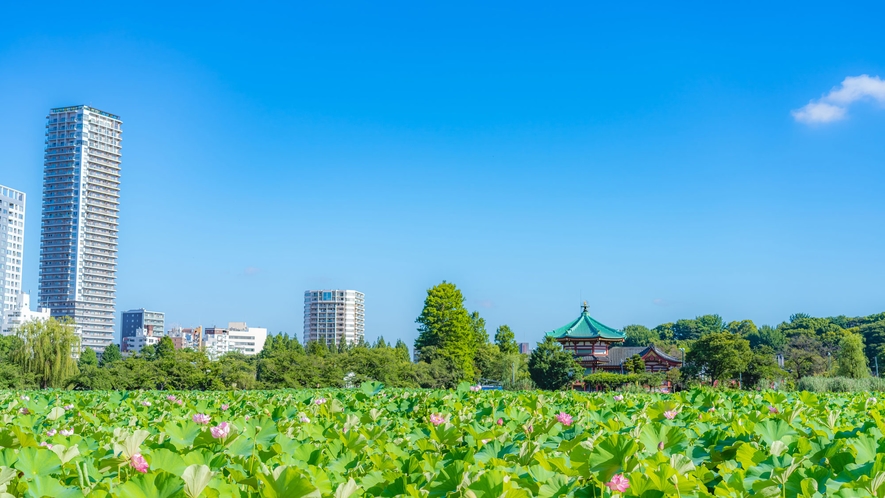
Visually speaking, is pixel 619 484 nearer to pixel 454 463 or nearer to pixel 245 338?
pixel 454 463

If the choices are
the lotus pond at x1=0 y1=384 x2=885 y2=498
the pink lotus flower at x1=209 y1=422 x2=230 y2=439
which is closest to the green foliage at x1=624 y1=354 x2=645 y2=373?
the lotus pond at x1=0 y1=384 x2=885 y2=498

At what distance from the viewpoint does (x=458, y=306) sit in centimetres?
4303

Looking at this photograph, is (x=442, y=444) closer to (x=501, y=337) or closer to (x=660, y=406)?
(x=660, y=406)

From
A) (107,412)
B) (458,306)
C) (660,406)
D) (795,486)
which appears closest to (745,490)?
(795,486)

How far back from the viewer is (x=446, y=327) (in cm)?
4216

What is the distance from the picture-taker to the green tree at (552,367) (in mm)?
33344

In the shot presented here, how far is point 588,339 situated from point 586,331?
0.72 meters

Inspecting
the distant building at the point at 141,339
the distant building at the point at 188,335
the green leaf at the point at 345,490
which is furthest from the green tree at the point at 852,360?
the distant building at the point at 141,339

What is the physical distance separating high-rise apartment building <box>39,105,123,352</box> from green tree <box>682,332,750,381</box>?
280ft

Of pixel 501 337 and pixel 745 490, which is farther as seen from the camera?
pixel 501 337

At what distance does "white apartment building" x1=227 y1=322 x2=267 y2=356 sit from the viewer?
14175cm

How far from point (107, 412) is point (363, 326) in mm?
167856

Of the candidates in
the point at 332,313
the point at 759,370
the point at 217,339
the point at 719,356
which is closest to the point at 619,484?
the point at 719,356

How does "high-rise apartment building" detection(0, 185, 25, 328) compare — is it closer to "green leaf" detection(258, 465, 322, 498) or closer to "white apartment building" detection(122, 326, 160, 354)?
"white apartment building" detection(122, 326, 160, 354)
